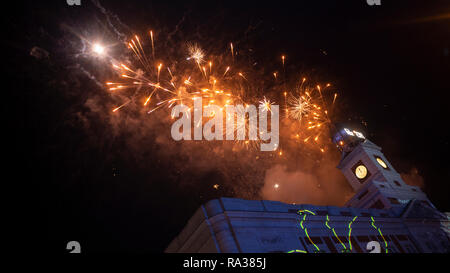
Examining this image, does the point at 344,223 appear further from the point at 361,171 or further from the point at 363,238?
the point at 361,171

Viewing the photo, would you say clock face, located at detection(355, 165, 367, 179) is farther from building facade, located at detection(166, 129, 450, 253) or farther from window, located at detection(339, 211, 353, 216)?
window, located at detection(339, 211, 353, 216)

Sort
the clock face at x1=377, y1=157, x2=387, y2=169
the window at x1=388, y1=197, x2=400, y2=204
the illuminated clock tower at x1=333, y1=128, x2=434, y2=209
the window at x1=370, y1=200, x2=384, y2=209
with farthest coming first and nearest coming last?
the clock face at x1=377, y1=157, x2=387, y2=169 → the illuminated clock tower at x1=333, y1=128, x2=434, y2=209 → the window at x1=370, y1=200, x2=384, y2=209 → the window at x1=388, y1=197, x2=400, y2=204

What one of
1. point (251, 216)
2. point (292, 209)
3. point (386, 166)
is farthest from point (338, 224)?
point (386, 166)

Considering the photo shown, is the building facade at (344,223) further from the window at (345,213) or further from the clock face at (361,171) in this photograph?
the clock face at (361,171)

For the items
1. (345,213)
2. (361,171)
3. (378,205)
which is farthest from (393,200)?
(345,213)

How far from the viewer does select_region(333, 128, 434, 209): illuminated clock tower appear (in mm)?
37969

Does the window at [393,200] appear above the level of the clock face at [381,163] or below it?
below

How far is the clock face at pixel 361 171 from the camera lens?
42875 millimetres

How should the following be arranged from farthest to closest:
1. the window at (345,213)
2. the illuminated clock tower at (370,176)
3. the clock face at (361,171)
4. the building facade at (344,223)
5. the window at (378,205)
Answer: the clock face at (361,171) < the illuminated clock tower at (370,176) < the window at (378,205) < the window at (345,213) < the building facade at (344,223)

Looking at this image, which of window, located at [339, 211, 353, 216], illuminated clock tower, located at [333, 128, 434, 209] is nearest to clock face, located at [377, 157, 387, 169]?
illuminated clock tower, located at [333, 128, 434, 209]

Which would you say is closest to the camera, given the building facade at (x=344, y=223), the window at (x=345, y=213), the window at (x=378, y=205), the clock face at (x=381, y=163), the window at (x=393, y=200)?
the building facade at (x=344, y=223)

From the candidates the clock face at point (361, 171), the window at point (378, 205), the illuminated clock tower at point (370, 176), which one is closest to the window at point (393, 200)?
the illuminated clock tower at point (370, 176)
